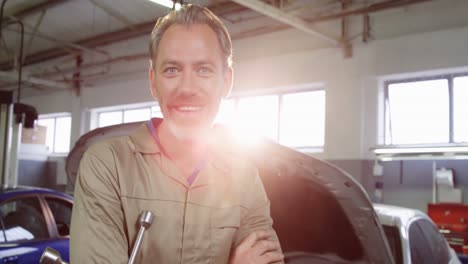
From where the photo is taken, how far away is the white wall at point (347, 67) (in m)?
5.51

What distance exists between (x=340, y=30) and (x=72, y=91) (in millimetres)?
6317

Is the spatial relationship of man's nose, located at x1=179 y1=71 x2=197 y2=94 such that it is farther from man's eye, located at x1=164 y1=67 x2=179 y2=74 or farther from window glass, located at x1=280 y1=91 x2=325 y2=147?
window glass, located at x1=280 y1=91 x2=325 y2=147

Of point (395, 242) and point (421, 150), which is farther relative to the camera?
point (421, 150)

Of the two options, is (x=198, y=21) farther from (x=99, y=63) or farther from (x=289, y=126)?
(x=99, y=63)

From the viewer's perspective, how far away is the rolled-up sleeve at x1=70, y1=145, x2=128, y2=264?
Result: 102cm

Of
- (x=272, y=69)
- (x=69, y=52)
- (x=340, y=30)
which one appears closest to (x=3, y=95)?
(x=272, y=69)

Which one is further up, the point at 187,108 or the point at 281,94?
the point at 281,94

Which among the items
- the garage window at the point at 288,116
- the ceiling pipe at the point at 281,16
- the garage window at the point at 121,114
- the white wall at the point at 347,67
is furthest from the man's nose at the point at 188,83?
the garage window at the point at 121,114

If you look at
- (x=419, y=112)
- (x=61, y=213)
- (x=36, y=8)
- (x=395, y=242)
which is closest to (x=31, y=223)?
(x=61, y=213)

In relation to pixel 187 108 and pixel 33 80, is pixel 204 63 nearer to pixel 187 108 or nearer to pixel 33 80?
pixel 187 108

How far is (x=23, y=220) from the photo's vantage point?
11.4ft

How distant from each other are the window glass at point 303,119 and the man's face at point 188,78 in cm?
559

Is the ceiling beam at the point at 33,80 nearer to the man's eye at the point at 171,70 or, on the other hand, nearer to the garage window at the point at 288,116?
Result: the garage window at the point at 288,116

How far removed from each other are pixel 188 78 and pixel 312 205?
37.6 inches
